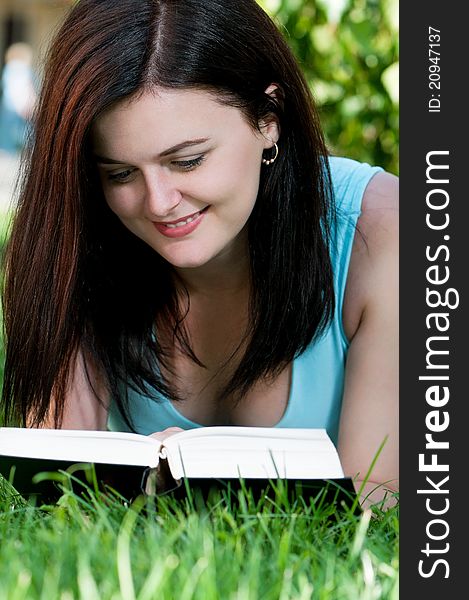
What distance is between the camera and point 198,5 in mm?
2275

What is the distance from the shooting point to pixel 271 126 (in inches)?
94.7

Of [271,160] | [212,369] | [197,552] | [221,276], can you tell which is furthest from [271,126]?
[197,552]

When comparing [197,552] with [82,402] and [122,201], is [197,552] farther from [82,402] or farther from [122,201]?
[82,402]

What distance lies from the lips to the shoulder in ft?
1.44

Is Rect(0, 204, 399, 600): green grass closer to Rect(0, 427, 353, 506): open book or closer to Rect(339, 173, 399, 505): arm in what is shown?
Rect(0, 427, 353, 506): open book

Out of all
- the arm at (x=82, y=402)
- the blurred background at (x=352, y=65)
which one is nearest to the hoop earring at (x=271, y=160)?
the arm at (x=82, y=402)

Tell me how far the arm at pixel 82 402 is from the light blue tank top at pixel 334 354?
0.73 feet

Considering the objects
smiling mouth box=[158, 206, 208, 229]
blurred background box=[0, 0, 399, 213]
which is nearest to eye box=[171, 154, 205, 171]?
smiling mouth box=[158, 206, 208, 229]

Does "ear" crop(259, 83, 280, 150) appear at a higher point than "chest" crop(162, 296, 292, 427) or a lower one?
higher

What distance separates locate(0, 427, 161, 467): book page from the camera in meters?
1.90

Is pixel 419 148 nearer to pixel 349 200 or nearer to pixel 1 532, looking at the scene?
pixel 349 200

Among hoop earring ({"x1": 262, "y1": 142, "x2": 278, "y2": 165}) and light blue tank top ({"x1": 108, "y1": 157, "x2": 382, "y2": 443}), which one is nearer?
hoop earring ({"x1": 262, "y1": 142, "x2": 278, "y2": 165})

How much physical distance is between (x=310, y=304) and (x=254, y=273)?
0.14m

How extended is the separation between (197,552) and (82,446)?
41cm
